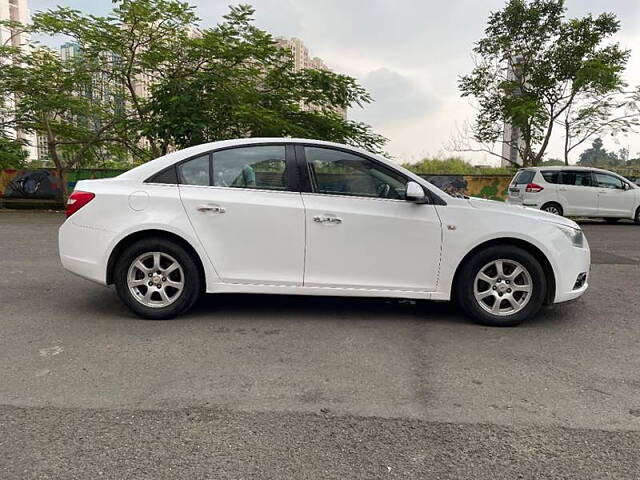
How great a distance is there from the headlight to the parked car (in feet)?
35.3

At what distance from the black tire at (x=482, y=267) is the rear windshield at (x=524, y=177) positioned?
11.4 m

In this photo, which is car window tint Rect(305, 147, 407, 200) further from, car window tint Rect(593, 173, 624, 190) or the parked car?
car window tint Rect(593, 173, 624, 190)

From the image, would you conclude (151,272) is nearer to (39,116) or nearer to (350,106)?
(350,106)

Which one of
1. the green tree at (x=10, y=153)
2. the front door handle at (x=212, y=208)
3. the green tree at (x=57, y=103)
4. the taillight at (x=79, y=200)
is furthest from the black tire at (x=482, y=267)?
the green tree at (x=10, y=153)

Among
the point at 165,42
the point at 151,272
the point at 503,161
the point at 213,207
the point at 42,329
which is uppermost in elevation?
the point at 165,42

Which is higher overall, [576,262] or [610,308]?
[576,262]

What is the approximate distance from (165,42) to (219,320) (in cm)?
1386

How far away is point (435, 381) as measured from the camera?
3.46 m

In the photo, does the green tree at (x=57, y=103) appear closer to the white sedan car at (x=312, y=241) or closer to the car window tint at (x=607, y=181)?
the white sedan car at (x=312, y=241)

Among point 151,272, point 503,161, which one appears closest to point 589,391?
point 151,272

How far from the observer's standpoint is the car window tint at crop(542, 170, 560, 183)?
15.0 meters

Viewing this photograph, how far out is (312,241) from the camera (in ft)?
15.1

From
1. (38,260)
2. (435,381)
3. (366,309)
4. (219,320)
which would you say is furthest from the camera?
(38,260)

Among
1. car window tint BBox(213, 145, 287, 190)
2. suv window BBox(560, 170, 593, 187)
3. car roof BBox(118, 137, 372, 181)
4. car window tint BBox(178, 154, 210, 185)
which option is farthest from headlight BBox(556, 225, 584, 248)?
suv window BBox(560, 170, 593, 187)
